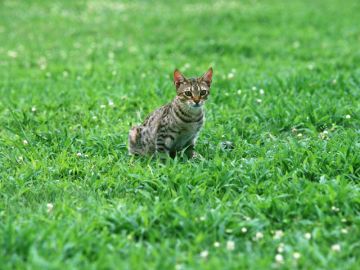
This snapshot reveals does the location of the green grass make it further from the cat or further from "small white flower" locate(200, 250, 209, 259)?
the cat

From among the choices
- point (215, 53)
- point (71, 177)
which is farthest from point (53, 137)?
point (215, 53)

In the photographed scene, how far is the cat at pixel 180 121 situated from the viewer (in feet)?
21.0

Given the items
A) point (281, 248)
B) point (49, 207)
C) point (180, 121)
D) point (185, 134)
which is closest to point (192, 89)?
point (180, 121)

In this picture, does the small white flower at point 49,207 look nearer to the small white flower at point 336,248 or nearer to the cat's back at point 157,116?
the cat's back at point 157,116

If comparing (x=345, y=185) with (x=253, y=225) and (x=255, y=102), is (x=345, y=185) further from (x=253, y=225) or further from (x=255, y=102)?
(x=255, y=102)

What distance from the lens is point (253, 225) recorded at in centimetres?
488

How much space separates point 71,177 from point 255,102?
338 centimetres

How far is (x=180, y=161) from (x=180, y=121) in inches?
17.7

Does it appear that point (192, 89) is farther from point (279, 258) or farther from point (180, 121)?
point (279, 258)

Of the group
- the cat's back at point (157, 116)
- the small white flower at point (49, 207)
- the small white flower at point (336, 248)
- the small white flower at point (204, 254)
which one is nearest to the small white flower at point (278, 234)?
the small white flower at point (336, 248)

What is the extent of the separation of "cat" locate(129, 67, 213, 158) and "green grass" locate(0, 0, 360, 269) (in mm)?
214

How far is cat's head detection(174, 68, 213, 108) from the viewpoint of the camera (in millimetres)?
6355

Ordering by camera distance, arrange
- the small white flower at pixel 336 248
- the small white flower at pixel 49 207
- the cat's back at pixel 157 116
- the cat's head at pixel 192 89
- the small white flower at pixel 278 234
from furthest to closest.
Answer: the cat's back at pixel 157 116 < the cat's head at pixel 192 89 < the small white flower at pixel 49 207 < the small white flower at pixel 278 234 < the small white flower at pixel 336 248

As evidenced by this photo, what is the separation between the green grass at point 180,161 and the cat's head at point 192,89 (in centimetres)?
63
